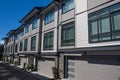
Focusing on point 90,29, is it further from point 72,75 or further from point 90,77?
point 72,75

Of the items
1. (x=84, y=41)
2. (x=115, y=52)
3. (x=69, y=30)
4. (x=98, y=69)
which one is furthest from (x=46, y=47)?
(x=115, y=52)

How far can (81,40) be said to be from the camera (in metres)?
13.4

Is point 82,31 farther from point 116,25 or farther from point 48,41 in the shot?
point 48,41

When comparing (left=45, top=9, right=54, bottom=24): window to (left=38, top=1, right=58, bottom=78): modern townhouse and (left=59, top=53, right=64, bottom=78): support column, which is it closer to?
(left=38, top=1, right=58, bottom=78): modern townhouse

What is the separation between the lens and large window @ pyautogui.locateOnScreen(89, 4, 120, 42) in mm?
10328

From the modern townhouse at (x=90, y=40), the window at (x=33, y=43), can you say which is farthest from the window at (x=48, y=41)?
the window at (x=33, y=43)

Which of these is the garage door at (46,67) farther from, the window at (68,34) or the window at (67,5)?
the window at (67,5)

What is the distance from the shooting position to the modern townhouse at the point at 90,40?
10.3 metres

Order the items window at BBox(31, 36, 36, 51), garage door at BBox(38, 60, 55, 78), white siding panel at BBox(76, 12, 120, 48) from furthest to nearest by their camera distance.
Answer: window at BBox(31, 36, 36, 51)
garage door at BBox(38, 60, 55, 78)
white siding panel at BBox(76, 12, 120, 48)

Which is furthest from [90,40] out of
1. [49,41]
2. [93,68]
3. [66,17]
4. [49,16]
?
[49,16]

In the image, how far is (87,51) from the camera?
12352mm

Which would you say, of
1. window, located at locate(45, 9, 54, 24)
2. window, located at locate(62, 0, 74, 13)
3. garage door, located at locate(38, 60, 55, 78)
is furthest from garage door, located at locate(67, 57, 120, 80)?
window, located at locate(45, 9, 54, 24)

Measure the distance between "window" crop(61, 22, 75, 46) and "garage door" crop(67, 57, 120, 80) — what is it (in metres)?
1.88

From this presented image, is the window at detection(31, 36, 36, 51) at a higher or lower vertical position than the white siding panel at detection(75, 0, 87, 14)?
lower
